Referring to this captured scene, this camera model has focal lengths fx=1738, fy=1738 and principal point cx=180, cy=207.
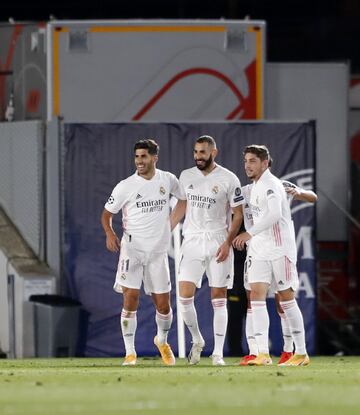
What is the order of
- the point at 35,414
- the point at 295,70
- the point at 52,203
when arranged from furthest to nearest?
the point at 295,70 → the point at 52,203 → the point at 35,414

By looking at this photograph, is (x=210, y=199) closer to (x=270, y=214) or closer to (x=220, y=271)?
(x=220, y=271)

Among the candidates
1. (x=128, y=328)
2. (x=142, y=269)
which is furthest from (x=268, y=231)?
(x=128, y=328)

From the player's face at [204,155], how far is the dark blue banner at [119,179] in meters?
5.46

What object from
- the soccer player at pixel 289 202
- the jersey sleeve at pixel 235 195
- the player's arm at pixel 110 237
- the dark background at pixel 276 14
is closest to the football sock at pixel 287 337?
the soccer player at pixel 289 202

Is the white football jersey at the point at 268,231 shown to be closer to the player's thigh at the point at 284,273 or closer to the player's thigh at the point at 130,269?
the player's thigh at the point at 284,273

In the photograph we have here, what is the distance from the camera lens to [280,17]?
33.2 metres

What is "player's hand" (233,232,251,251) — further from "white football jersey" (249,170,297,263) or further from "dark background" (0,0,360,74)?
"dark background" (0,0,360,74)

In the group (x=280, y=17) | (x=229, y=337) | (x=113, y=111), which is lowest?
(x=229, y=337)

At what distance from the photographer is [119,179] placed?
22.0 meters

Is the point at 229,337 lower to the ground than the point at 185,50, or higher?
lower

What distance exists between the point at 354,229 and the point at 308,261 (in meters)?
3.12

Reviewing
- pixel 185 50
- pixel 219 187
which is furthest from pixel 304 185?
pixel 219 187

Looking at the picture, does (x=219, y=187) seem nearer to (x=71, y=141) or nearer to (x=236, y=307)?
(x=236, y=307)

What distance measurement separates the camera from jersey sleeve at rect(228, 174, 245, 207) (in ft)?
53.2
